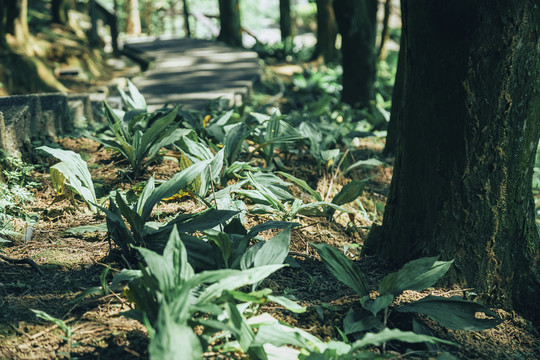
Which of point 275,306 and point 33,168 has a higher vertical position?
point 33,168

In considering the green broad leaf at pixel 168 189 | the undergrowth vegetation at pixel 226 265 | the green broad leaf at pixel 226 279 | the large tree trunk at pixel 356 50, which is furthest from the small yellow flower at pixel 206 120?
the large tree trunk at pixel 356 50

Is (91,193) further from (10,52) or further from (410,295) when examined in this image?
(10,52)

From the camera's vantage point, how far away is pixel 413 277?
2281mm

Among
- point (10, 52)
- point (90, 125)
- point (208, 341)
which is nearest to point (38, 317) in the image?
point (208, 341)

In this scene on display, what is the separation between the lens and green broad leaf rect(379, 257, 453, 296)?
2262mm

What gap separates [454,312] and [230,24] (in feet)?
39.0

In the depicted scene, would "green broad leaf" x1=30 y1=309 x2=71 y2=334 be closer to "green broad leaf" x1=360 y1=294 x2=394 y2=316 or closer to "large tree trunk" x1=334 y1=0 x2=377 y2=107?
"green broad leaf" x1=360 y1=294 x2=394 y2=316

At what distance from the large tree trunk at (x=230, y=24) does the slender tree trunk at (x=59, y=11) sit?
3.70m

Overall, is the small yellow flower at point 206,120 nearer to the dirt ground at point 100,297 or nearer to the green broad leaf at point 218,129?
the green broad leaf at point 218,129

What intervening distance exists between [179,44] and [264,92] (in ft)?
17.6

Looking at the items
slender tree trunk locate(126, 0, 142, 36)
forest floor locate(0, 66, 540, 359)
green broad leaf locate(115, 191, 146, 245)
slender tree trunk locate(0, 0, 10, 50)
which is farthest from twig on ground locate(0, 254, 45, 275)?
slender tree trunk locate(126, 0, 142, 36)

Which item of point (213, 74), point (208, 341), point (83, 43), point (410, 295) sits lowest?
point (410, 295)

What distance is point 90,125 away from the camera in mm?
4805

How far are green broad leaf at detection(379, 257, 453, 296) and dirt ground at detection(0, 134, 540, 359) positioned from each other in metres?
0.15
